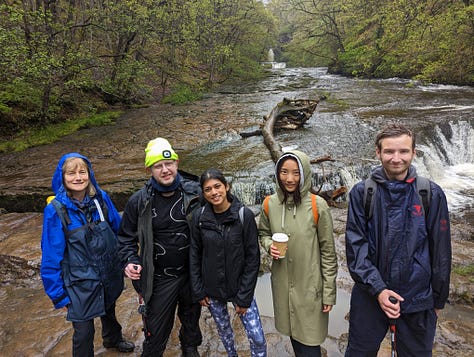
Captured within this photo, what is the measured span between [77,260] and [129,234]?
44cm

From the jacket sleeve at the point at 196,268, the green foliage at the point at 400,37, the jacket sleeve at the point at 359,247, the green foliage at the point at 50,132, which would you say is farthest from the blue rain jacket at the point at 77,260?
the green foliage at the point at 400,37

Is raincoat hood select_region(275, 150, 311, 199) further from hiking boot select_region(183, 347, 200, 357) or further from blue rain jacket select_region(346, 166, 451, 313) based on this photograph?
hiking boot select_region(183, 347, 200, 357)

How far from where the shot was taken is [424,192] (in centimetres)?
211

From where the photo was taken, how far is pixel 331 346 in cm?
330

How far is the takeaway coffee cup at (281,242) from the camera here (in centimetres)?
228

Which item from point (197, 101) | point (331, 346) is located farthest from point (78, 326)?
point (197, 101)

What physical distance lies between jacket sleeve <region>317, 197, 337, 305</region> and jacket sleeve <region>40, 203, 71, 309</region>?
204 centimetres

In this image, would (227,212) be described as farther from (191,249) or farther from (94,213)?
(94,213)

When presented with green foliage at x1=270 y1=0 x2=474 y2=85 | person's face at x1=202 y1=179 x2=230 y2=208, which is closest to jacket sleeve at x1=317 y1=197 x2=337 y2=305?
person's face at x1=202 y1=179 x2=230 y2=208

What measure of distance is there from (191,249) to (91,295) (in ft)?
2.94

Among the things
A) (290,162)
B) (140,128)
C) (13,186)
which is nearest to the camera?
(290,162)

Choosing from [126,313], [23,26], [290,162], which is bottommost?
[126,313]

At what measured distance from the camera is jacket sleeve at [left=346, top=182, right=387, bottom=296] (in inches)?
84.0

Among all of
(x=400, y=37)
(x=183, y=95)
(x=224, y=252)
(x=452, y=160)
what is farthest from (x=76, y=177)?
(x=400, y=37)
